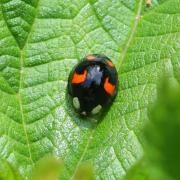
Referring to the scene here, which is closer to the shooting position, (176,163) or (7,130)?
(176,163)

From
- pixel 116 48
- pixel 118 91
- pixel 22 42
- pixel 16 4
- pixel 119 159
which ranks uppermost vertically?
pixel 16 4

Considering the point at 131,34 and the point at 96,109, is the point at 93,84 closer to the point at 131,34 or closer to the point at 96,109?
the point at 96,109

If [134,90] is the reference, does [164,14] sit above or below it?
above

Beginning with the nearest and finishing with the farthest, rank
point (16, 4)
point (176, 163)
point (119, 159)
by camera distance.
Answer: point (176, 163) < point (119, 159) < point (16, 4)

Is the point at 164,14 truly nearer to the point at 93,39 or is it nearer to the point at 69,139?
the point at 93,39

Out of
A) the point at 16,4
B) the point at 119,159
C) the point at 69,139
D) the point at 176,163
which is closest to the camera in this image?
the point at 176,163

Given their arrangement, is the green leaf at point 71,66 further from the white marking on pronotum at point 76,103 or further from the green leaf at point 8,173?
the green leaf at point 8,173

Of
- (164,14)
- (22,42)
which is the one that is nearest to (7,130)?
(22,42)

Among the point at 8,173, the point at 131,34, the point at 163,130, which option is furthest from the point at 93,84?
the point at 163,130
